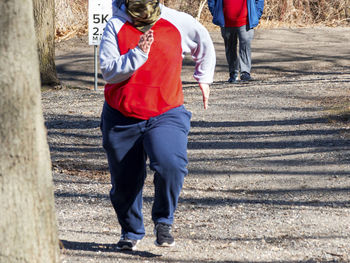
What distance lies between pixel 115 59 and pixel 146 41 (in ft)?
0.76

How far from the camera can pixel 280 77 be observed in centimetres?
1503

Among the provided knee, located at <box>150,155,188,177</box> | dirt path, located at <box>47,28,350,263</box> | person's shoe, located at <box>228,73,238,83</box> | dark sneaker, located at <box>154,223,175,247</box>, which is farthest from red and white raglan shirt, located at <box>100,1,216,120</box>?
person's shoe, located at <box>228,73,238,83</box>

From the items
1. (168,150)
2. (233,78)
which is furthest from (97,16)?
(168,150)

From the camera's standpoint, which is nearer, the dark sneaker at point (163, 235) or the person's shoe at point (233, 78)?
the dark sneaker at point (163, 235)

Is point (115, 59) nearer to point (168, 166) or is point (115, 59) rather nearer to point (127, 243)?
point (168, 166)

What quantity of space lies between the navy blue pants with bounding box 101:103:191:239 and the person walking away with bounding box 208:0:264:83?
8.24 metres

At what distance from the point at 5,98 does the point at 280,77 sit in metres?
12.2

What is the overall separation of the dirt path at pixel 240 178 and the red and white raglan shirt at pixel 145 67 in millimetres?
1071

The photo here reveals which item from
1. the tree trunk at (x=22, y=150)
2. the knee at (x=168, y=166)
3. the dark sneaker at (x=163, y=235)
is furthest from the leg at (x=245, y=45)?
the tree trunk at (x=22, y=150)

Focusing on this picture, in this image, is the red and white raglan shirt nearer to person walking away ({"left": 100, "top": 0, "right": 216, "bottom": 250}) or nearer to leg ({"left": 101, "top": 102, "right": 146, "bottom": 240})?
person walking away ({"left": 100, "top": 0, "right": 216, "bottom": 250})

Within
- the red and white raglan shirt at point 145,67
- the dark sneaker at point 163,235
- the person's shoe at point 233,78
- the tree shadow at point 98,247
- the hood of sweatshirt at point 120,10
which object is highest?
the hood of sweatshirt at point 120,10

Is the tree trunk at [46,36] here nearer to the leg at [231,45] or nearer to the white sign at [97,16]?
the white sign at [97,16]

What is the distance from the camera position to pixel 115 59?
171 inches

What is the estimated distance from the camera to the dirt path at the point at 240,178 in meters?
5.16
